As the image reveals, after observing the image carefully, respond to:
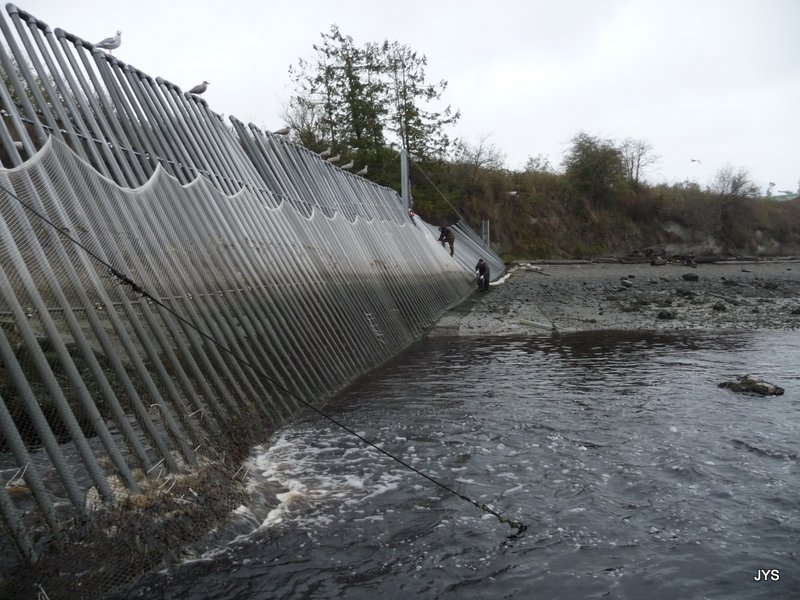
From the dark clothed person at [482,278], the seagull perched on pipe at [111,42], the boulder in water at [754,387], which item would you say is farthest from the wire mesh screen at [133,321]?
the dark clothed person at [482,278]

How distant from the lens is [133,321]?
24.3 ft

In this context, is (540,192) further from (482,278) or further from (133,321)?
(133,321)

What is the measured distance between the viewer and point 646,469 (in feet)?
24.5

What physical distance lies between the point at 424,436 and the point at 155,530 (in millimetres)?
4196

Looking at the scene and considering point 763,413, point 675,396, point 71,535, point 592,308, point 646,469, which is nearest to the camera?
point 71,535

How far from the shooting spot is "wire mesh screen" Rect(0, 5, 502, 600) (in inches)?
211

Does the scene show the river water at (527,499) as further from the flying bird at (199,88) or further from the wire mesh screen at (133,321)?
the flying bird at (199,88)

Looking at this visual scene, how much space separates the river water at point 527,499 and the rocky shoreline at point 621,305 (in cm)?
838

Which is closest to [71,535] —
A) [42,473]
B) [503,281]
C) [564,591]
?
[42,473]

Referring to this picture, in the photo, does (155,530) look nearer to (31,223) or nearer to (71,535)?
(71,535)

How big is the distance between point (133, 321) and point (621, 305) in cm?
1994

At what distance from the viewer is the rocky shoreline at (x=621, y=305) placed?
20109 mm

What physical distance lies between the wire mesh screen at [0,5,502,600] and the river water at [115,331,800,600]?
59cm

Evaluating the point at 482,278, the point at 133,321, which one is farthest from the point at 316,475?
the point at 482,278
